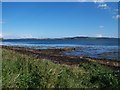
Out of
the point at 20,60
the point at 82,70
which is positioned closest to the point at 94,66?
the point at 82,70

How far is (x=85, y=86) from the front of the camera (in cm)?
1723

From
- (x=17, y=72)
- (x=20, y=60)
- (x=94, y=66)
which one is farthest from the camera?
(x=94, y=66)

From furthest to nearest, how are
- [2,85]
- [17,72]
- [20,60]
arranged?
[20,60] → [17,72] → [2,85]

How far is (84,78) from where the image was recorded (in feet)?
58.5

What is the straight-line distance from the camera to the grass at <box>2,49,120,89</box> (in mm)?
16562

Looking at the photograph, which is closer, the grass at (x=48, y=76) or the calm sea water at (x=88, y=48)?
the grass at (x=48, y=76)

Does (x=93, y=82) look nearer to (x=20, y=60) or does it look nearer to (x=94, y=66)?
(x=94, y=66)

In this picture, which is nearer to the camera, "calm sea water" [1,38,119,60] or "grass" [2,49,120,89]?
"grass" [2,49,120,89]

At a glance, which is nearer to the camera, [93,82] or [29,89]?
[29,89]

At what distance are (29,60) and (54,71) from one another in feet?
5.46

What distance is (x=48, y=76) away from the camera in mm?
17219

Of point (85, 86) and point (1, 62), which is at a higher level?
point (1, 62)

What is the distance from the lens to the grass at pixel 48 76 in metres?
16.6

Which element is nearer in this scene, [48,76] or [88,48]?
[48,76]
